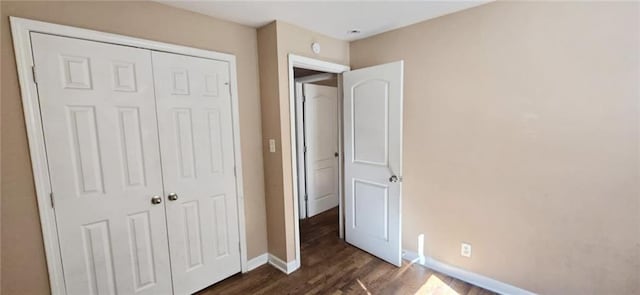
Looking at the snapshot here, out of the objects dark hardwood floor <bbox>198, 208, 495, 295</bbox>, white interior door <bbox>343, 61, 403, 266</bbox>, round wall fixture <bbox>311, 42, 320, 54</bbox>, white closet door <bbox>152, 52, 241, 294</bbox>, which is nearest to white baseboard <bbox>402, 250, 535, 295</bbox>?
dark hardwood floor <bbox>198, 208, 495, 295</bbox>

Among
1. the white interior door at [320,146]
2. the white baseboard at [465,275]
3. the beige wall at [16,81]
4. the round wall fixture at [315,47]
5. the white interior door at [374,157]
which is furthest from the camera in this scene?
the white interior door at [320,146]

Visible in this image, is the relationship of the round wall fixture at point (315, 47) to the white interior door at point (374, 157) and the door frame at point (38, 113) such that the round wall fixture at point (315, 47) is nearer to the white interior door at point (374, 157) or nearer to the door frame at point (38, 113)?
the white interior door at point (374, 157)

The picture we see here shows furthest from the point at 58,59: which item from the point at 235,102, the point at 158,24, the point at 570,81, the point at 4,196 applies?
the point at 570,81

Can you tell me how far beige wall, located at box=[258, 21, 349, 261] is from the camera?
229cm

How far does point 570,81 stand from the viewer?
1701mm

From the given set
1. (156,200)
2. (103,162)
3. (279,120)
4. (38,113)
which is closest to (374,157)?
(279,120)

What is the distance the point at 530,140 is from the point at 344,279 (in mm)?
1799

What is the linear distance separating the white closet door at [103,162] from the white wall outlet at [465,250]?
2376mm

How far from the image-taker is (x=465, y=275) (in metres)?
2.26

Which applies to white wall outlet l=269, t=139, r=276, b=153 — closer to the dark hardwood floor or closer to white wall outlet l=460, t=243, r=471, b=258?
the dark hardwood floor

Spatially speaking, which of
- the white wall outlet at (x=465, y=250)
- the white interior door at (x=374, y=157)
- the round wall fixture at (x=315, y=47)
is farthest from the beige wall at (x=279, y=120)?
the white wall outlet at (x=465, y=250)

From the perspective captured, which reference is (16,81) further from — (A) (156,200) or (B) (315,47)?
(B) (315,47)

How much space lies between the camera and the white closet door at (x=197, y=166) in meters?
1.96

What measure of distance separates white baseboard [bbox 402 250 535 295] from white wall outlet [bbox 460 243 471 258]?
0.14 m
